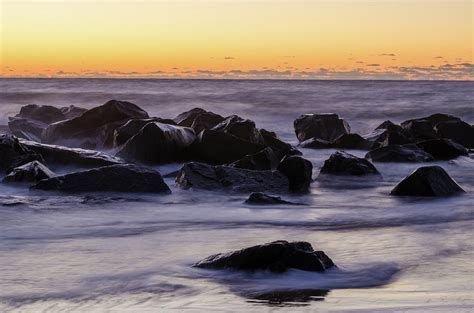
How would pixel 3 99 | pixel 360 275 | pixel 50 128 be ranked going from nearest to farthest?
pixel 360 275, pixel 50 128, pixel 3 99

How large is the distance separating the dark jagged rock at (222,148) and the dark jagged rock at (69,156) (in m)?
1.41

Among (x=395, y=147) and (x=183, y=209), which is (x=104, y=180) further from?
(x=395, y=147)

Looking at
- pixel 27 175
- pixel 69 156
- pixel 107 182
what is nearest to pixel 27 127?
pixel 69 156

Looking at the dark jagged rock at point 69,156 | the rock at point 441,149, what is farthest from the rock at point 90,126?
the rock at point 441,149

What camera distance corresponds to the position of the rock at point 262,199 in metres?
8.66

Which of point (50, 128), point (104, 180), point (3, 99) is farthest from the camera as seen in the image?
point (3, 99)

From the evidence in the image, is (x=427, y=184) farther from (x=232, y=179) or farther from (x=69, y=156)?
(x=69, y=156)

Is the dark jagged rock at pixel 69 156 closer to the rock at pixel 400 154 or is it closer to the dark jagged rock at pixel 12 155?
the dark jagged rock at pixel 12 155

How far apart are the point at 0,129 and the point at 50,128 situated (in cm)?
489

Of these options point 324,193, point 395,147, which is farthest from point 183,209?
point 395,147

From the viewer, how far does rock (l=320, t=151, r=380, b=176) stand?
36.9 feet

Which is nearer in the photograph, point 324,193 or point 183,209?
point 183,209

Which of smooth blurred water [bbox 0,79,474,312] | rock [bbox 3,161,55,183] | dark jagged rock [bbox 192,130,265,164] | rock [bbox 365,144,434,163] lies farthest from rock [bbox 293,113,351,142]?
rock [bbox 3,161,55,183]

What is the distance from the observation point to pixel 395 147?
42.9ft
